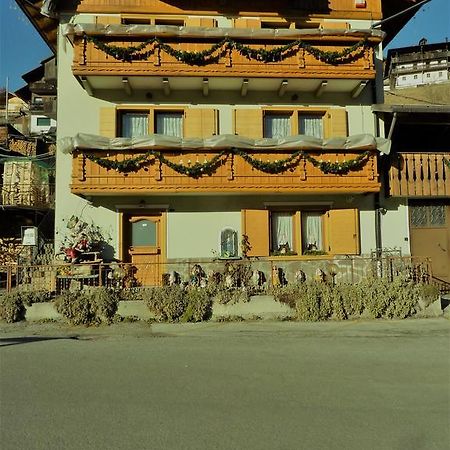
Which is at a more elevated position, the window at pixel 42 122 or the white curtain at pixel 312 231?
the window at pixel 42 122

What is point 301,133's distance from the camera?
15102 millimetres

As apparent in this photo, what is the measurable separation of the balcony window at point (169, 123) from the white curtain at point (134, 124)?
0.37m

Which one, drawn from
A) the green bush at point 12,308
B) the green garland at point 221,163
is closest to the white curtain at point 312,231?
the green garland at point 221,163

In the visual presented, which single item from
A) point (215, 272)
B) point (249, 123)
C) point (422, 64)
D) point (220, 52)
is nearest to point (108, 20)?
point (220, 52)

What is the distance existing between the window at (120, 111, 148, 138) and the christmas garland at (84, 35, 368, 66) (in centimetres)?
174

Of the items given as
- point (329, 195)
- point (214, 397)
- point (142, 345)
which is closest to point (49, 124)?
point (329, 195)

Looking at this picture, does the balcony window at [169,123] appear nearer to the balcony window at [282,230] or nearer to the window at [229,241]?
the window at [229,241]

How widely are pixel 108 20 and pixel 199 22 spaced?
110 inches

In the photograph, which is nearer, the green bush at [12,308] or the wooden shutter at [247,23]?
the green bush at [12,308]

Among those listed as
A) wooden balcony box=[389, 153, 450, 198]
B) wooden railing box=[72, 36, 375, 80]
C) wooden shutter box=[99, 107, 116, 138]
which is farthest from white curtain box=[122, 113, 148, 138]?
wooden balcony box=[389, 153, 450, 198]

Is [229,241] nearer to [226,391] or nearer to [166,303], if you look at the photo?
[166,303]

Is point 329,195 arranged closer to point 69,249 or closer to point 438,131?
point 438,131

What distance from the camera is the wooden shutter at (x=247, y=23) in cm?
1505

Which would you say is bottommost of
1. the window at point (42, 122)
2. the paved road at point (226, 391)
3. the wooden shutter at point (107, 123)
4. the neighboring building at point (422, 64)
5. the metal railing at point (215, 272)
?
the paved road at point (226, 391)
